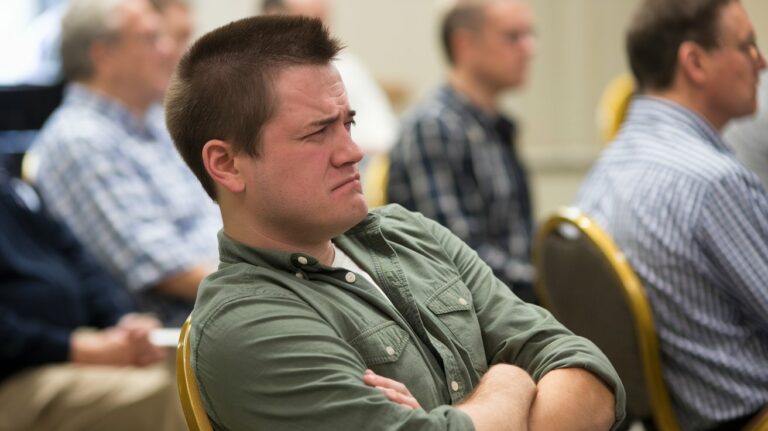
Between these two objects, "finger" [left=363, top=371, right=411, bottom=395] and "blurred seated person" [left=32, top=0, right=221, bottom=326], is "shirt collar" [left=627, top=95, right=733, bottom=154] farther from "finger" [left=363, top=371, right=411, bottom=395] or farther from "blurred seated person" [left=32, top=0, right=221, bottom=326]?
"blurred seated person" [left=32, top=0, right=221, bottom=326]

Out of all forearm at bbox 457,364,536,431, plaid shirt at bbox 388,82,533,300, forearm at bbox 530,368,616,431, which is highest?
forearm at bbox 457,364,536,431

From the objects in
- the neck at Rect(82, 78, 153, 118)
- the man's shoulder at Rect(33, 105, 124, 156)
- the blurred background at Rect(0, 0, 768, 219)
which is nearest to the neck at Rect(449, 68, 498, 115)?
the neck at Rect(82, 78, 153, 118)

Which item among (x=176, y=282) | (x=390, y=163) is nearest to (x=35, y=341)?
(x=176, y=282)

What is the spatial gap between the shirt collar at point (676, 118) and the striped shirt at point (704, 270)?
0.03m

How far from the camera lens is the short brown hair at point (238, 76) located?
4.10 ft

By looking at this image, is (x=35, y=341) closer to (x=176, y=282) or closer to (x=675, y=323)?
(x=176, y=282)

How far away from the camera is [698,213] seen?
1771mm

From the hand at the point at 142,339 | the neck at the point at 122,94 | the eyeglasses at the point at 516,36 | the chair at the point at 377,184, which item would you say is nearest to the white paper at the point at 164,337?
the hand at the point at 142,339

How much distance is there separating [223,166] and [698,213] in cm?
88

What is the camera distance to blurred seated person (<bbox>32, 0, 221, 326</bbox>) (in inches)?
103

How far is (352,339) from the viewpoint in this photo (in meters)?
1.26

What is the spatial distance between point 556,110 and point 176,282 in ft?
9.20

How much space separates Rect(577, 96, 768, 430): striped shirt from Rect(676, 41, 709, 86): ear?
0.13m

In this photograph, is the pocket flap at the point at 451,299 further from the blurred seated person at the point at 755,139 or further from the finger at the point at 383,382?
the blurred seated person at the point at 755,139
